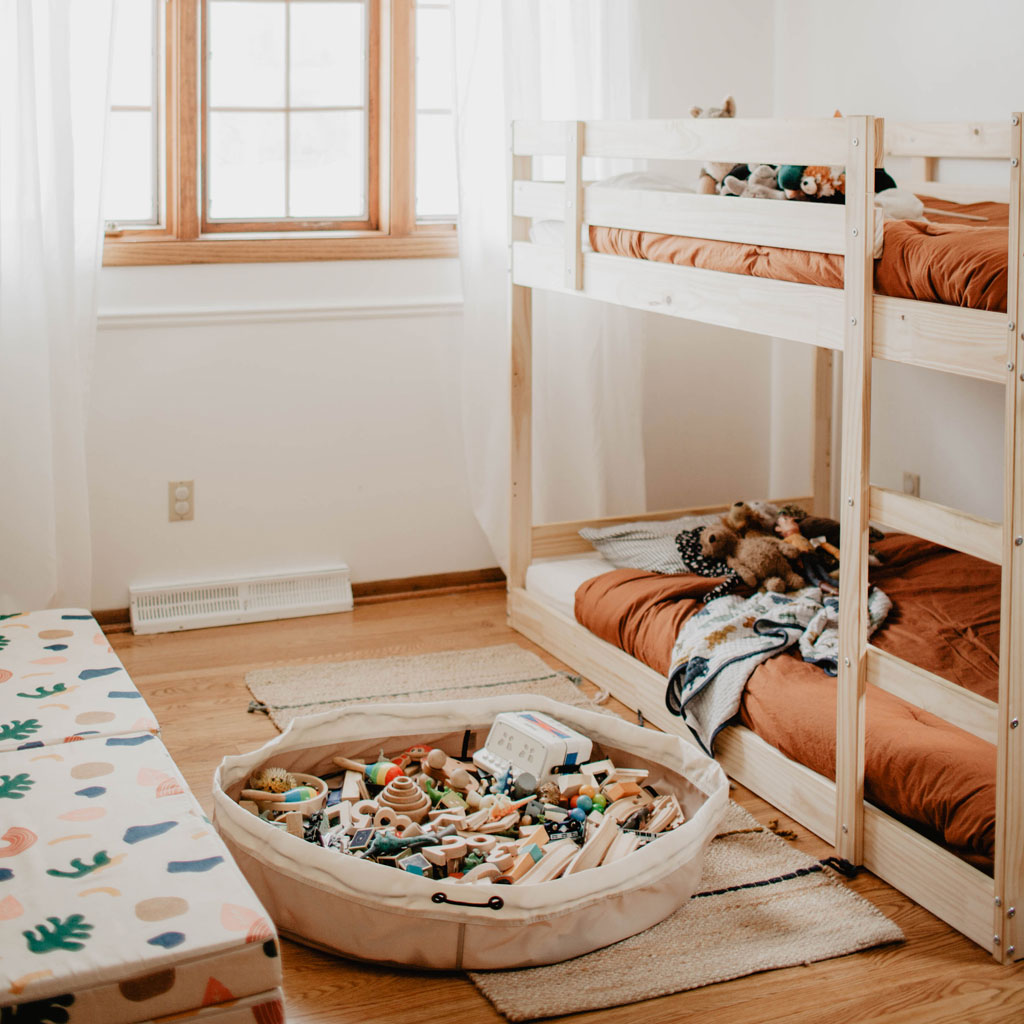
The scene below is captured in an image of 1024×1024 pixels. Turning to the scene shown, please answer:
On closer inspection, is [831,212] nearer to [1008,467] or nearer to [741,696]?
[1008,467]

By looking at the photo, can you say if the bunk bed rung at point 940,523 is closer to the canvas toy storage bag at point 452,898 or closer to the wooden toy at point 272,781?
the canvas toy storage bag at point 452,898

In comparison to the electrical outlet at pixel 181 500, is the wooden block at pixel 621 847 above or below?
below

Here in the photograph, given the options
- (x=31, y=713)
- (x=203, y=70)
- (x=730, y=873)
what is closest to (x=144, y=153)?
(x=203, y=70)

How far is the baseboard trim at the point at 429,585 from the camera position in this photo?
11.8ft

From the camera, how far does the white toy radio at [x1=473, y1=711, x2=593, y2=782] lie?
2232 mm

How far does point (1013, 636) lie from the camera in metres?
1.68

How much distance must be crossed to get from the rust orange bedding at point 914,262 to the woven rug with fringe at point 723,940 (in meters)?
0.91

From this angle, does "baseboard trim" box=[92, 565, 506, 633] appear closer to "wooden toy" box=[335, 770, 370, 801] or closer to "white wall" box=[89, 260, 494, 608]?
"white wall" box=[89, 260, 494, 608]

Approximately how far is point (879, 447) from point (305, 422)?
1525mm

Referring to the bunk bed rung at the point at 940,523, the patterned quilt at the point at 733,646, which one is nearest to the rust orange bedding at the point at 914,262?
the bunk bed rung at the point at 940,523

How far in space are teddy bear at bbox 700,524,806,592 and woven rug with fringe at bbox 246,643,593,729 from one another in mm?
440

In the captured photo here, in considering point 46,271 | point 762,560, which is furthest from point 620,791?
point 46,271

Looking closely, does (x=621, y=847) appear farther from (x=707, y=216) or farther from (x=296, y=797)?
(x=707, y=216)

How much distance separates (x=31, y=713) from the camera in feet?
6.44
